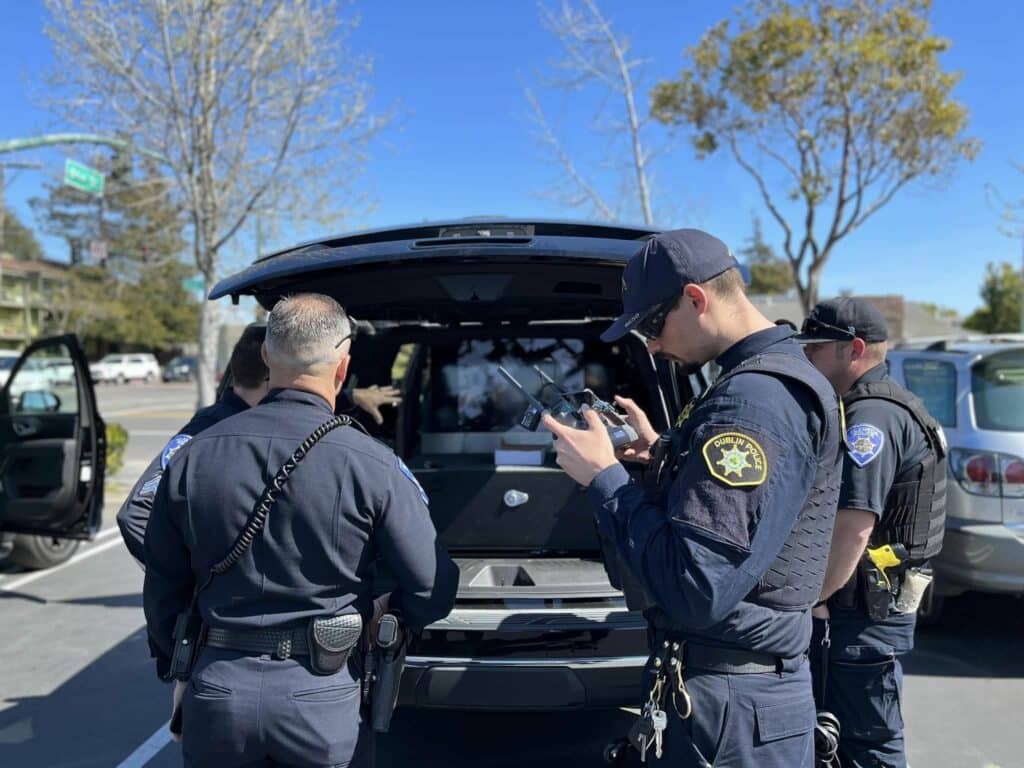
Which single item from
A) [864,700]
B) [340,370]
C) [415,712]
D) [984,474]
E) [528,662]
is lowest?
[415,712]

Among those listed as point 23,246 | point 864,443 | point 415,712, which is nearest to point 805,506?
point 864,443

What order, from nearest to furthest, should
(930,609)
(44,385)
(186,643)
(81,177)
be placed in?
(186,643) < (930,609) < (44,385) < (81,177)

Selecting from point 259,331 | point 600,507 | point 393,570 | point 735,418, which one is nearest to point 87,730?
point 259,331

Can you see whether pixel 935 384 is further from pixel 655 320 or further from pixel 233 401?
pixel 233 401

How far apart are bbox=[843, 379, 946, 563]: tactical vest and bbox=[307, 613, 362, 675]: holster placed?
1721mm

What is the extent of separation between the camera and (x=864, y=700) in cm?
250

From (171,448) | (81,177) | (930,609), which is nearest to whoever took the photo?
(171,448)

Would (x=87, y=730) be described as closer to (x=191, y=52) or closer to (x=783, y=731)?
(x=783, y=731)

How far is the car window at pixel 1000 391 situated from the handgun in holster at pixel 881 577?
218 cm

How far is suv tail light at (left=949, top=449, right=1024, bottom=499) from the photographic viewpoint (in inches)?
161

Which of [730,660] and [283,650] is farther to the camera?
[283,650]

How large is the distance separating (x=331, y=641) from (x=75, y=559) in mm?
6155

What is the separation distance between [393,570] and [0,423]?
5.44 metres

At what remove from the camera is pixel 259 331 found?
3213 millimetres
